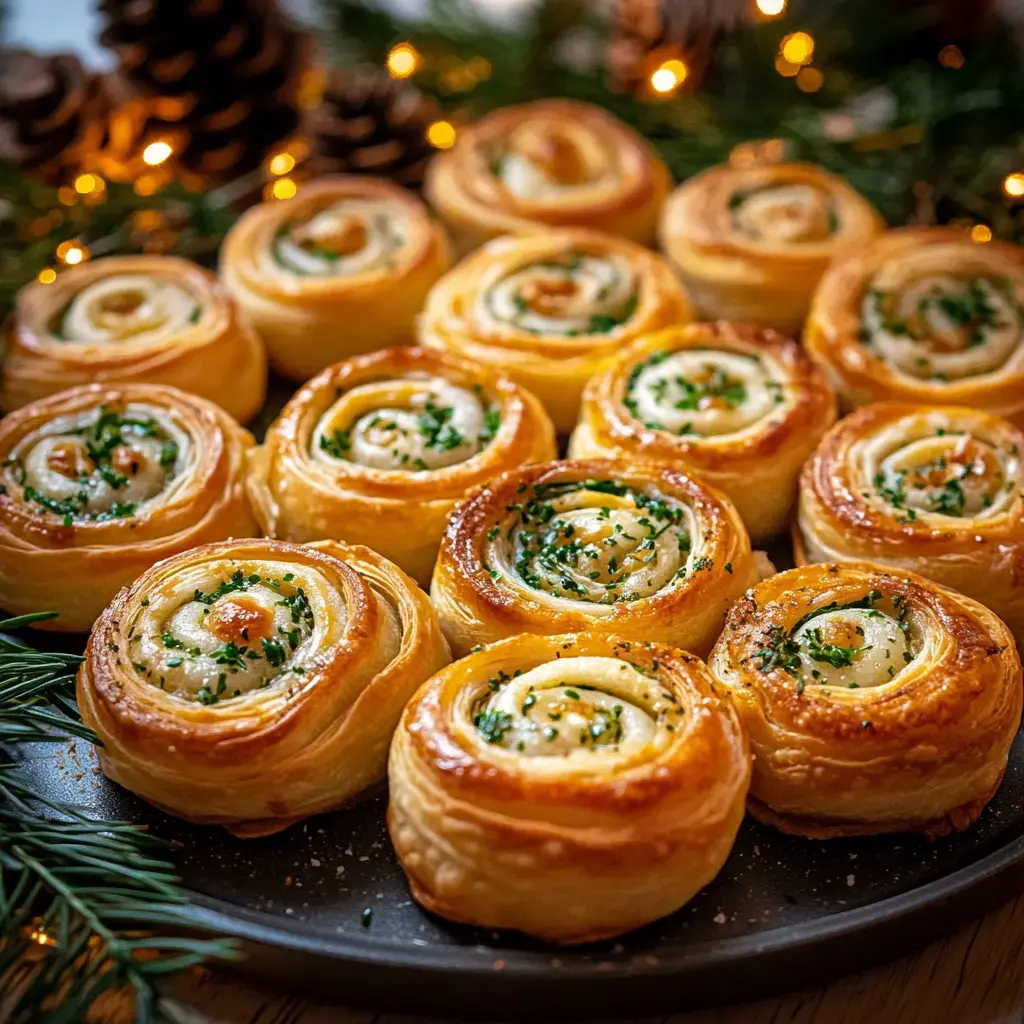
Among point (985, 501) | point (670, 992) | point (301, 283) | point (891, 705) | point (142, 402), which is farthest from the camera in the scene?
point (301, 283)

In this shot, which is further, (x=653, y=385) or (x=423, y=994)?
(x=653, y=385)

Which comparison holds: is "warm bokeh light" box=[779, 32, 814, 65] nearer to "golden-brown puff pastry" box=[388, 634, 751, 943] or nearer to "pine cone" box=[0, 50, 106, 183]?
"pine cone" box=[0, 50, 106, 183]

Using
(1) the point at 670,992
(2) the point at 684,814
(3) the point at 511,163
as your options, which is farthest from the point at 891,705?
(3) the point at 511,163

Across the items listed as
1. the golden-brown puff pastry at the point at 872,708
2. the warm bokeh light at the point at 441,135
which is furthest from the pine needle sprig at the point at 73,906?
the warm bokeh light at the point at 441,135

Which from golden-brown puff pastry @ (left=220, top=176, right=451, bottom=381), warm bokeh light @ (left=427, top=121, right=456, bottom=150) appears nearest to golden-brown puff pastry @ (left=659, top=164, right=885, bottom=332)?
golden-brown puff pastry @ (left=220, top=176, right=451, bottom=381)

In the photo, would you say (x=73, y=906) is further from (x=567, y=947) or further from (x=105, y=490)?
(x=105, y=490)

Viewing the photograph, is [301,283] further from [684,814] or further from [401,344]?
[684,814]
